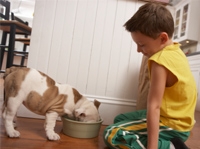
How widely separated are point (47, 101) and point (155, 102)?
0.59m

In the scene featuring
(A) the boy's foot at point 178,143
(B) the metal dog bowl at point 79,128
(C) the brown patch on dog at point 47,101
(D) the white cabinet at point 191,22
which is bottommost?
(B) the metal dog bowl at point 79,128

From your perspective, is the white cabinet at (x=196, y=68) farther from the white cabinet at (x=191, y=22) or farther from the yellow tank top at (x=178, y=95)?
the yellow tank top at (x=178, y=95)

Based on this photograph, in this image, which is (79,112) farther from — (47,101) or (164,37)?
(164,37)

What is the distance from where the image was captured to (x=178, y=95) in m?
0.92

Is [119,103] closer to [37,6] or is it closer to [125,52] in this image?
[125,52]

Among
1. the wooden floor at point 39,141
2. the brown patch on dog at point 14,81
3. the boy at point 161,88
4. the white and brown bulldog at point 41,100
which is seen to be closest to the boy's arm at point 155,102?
the boy at point 161,88

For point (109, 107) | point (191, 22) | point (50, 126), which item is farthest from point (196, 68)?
point (50, 126)

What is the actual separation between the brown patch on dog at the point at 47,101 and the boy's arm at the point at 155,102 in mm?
531

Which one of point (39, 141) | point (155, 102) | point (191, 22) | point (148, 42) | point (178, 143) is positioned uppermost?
point (191, 22)

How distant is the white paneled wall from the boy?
1.87 feet

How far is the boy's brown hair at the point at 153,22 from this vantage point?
87 centimetres

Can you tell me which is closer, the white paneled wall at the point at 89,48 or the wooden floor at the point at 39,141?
the wooden floor at the point at 39,141

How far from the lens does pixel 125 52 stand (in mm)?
1557

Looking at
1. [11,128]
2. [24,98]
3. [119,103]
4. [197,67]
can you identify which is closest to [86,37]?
[119,103]
